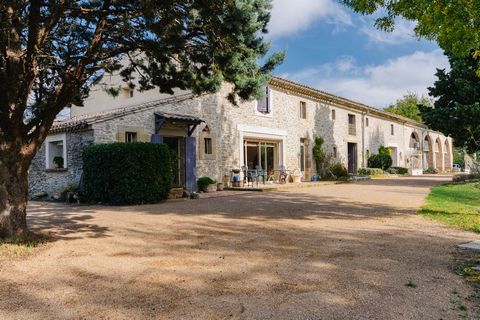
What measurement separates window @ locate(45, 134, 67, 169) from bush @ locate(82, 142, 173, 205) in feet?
7.33

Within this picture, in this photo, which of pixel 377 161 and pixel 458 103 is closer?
pixel 458 103

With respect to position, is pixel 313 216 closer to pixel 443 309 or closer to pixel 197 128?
pixel 443 309

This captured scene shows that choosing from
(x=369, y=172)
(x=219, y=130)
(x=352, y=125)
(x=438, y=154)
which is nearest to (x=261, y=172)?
(x=219, y=130)

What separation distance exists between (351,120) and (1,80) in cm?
2368

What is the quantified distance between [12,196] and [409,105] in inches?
2149

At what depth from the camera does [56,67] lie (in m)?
6.80

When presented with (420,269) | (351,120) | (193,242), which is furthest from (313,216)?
(351,120)

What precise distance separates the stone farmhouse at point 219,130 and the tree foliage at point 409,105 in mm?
25856

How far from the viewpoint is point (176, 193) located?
41.3 ft

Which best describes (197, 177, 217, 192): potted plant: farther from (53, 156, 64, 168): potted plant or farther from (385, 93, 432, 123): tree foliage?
(385, 93, 432, 123): tree foliage

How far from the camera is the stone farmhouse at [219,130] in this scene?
13.1m

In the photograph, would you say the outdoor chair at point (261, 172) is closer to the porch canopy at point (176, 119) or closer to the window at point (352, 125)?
the porch canopy at point (176, 119)

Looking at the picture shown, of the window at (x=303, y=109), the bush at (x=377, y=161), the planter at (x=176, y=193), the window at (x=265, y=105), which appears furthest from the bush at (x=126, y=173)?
the bush at (x=377, y=161)

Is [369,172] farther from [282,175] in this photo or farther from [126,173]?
[126,173]
